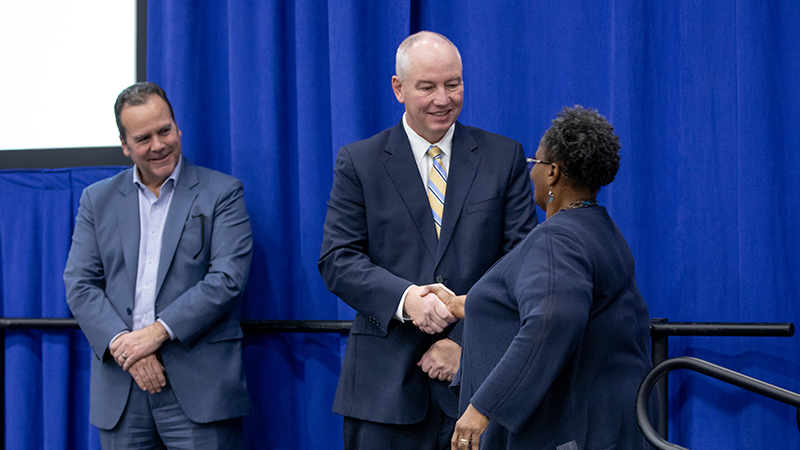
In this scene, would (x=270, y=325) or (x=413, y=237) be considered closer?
(x=413, y=237)

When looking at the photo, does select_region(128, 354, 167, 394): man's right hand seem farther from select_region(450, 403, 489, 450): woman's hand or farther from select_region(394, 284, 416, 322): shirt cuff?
select_region(450, 403, 489, 450): woman's hand

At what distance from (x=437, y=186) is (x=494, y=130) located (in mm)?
590

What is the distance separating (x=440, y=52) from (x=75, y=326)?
1.82 m

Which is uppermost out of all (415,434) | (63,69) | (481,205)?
(63,69)

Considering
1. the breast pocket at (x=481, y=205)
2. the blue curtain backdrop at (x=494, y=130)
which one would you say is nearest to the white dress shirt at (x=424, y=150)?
the breast pocket at (x=481, y=205)

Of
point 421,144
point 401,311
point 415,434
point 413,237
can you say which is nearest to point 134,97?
point 421,144

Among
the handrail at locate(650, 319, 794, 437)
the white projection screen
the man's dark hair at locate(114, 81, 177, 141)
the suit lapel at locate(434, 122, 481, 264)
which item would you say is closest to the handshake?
the suit lapel at locate(434, 122, 481, 264)

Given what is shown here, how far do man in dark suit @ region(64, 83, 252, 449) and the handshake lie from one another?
78 centimetres

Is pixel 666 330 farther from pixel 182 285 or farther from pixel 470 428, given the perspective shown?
pixel 182 285

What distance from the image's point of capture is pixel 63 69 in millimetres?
2979

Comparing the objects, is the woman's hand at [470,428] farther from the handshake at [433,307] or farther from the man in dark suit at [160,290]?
the man in dark suit at [160,290]

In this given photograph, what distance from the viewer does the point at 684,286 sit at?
2.29 m

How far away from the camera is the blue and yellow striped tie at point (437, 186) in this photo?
6.44 feet

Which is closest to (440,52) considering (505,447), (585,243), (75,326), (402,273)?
(402,273)
